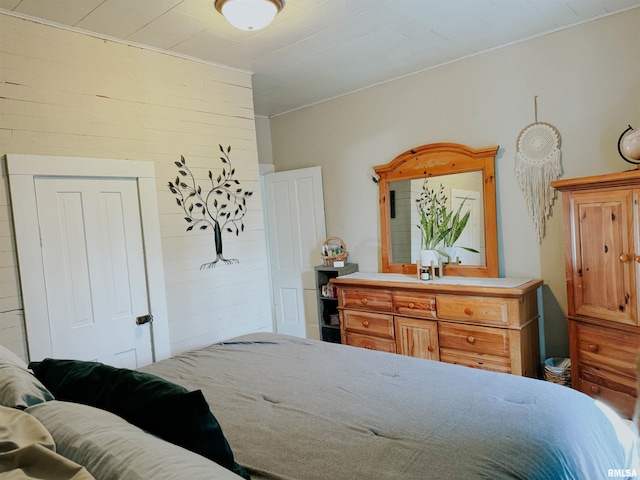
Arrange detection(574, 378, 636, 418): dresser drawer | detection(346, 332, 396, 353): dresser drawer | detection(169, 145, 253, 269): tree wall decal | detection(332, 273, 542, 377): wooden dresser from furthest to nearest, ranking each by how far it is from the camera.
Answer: detection(346, 332, 396, 353): dresser drawer < detection(169, 145, 253, 269): tree wall decal < detection(332, 273, 542, 377): wooden dresser < detection(574, 378, 636, 418): dresser drawer

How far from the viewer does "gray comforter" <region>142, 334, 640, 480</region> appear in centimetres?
120

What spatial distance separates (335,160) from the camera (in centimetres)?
450

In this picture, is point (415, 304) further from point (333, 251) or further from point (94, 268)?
point (94, 268)

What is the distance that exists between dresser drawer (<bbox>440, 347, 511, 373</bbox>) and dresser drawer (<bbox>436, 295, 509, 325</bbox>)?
0.82 feet

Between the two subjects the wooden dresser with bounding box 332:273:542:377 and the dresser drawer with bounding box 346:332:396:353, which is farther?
the dresser drawer with bounding box 346:332:396:353

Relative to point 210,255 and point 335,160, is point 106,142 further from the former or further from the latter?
point 335,160

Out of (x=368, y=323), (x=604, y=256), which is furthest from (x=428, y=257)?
(x=604, y=256)

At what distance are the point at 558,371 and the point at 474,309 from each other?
675 millimetres

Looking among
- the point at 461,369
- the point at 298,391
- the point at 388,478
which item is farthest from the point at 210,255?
the point at 388,478

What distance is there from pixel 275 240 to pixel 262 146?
43.7 inches

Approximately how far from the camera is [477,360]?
10.2ft

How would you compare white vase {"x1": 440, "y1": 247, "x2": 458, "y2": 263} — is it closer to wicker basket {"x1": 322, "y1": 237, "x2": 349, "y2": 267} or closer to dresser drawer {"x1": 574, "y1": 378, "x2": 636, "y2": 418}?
wicker basket {"x1": 322, "y1": 237, "x2": 349, "y2": 267}

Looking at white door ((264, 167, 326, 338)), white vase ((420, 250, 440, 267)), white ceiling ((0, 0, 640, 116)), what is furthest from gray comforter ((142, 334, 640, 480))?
white door ((264, 167, 326, 338))

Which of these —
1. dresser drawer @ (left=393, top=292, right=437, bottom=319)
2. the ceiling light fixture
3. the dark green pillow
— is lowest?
dresser drawer @ (left=393, top=292, right=437, bottom=319)
